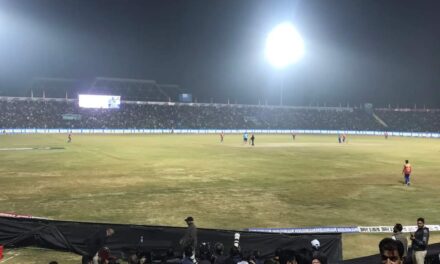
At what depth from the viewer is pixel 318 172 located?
1193 inches

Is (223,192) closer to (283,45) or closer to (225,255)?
(225,255)

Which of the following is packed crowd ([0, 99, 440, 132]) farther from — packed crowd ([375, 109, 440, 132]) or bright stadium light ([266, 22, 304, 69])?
bright stadium light ([266, 22, 304, 69])

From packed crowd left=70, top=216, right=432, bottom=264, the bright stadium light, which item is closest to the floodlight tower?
the bright stadium light

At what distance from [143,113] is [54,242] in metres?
99.9

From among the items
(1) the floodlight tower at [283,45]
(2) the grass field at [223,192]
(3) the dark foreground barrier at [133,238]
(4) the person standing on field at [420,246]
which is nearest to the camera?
(4) the person standing on field at [420,246]

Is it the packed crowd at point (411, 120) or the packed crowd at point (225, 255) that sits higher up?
the packed crowd at point (411, 120)

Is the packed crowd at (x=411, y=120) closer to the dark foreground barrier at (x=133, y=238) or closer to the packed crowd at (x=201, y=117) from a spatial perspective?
the packed crowd at (x=201, y=117)

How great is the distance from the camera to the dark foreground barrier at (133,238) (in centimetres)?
1090

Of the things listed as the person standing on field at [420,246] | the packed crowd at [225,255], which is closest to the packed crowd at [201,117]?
the packed crowd at [225,255]

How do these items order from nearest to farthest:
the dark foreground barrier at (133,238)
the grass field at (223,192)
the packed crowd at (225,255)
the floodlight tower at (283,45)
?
the packed crowd at (225,255)
the dark foreground barrier at (133,238)
the grass field at (223,192)
the floodlight tower at (283,45)

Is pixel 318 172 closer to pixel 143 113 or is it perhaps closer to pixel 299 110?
pixel 143 113

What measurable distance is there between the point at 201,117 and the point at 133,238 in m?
104

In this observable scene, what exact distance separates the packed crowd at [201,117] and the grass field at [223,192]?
210 ft

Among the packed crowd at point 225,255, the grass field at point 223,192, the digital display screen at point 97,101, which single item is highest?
the digital display screen at point 97,101
